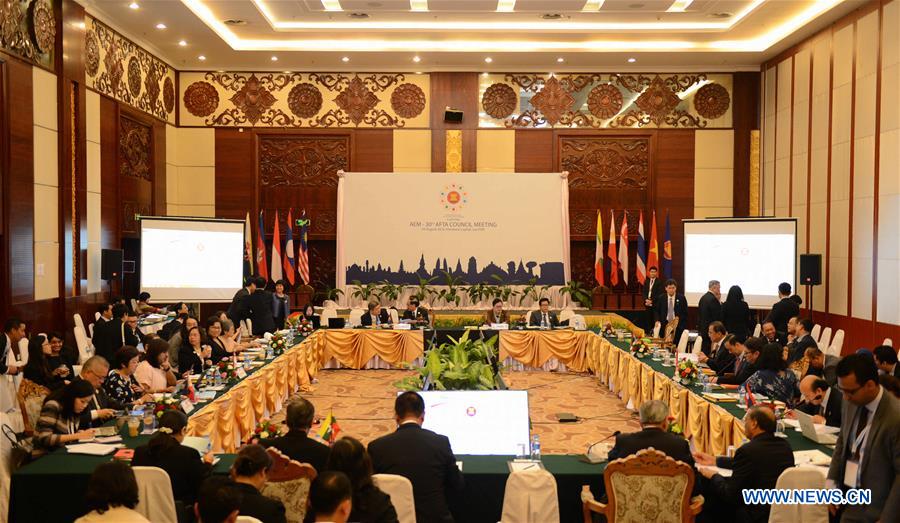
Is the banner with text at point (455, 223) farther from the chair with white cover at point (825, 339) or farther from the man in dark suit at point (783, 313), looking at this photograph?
the chair with white cover at point (825, 339)

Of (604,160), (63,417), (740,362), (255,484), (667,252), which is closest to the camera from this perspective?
(255,484)

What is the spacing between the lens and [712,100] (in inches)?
581

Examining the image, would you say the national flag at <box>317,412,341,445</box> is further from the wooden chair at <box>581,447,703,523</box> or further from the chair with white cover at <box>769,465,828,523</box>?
the chair with white cover at <box>769,465,828,523</box>

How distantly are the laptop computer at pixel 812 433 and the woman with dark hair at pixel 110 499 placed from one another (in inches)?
146

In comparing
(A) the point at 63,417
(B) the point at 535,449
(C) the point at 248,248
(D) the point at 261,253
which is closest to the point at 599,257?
(D) the point at 261,253

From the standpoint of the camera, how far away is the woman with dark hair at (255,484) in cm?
316

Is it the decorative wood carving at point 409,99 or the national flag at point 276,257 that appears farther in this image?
the decorative wood carving at point 409,99

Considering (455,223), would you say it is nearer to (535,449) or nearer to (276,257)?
(276,257)

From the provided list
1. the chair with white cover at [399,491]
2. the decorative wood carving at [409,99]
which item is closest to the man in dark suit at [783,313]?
the chair with white cover at [399,491]

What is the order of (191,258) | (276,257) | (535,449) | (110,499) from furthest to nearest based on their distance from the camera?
(276,257) → (191,258) → (535,449) → (110,499)

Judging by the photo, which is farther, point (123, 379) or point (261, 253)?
point (261, 253)

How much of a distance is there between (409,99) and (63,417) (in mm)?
10991

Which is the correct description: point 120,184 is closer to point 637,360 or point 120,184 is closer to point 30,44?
point 30,44

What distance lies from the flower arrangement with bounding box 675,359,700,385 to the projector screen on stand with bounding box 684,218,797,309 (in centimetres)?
564
